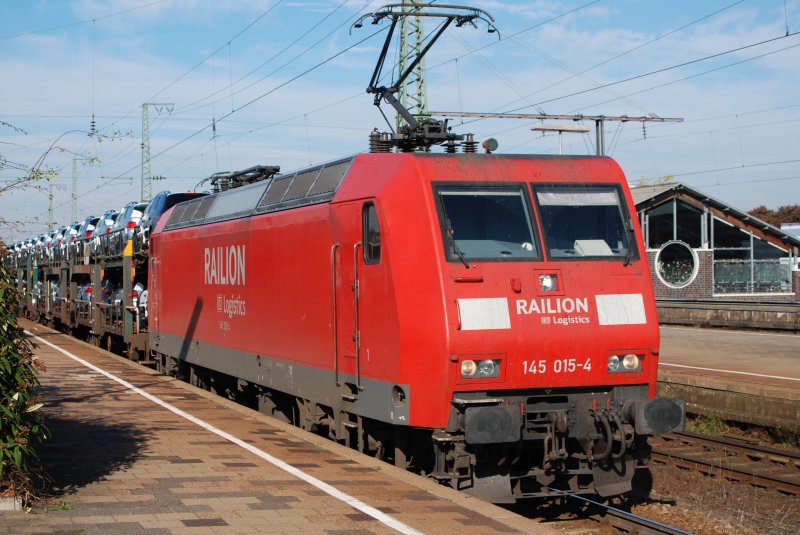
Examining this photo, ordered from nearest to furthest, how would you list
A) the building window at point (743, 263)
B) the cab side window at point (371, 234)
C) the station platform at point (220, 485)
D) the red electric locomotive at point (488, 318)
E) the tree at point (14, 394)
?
the tree at point (14, 394) < the station platform at point (220, 485) < the red electric locomotive at point (488, 318) < the cab side window at point (371, 234) < the building window at point (743, 263)

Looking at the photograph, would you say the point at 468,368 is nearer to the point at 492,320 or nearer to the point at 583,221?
the point at 492,320

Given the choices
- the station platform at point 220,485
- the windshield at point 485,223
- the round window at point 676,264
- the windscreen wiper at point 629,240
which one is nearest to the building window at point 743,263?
the round window at point 676,264

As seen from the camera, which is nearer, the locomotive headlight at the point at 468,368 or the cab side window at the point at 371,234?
the locomotive headlight at the point at 468,368

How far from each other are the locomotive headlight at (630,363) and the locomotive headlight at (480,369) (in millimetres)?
1329

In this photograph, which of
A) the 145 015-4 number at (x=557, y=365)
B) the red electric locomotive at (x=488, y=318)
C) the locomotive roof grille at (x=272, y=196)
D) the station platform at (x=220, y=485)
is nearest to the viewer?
the station platform at (x=220, y=485)

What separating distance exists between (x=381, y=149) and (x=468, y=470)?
3.82m

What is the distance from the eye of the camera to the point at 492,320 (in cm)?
856

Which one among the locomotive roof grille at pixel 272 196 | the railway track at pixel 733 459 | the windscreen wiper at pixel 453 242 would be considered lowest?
the railway track at pixel 733 459

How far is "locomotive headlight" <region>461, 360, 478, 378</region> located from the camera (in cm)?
842

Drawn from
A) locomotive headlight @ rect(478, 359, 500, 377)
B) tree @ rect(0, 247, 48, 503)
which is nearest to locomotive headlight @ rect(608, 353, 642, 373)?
locomotive headlight @ rect(478, 359, 500, 377)

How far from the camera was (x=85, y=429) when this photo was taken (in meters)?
11.0

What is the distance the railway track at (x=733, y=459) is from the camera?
1105 cm

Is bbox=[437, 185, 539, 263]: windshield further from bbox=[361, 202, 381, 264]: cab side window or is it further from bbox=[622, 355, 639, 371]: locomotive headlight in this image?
bbox=[622, 355, 639, 371]: locomotive headlight

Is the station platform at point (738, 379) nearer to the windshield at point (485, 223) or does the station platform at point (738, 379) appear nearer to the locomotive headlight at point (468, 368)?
the windshield at point (485, 223)
